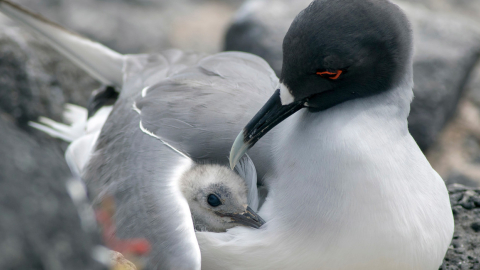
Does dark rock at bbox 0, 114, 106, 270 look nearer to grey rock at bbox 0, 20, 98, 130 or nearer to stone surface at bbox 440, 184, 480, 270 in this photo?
stone surface at bbox 440, 184, 480, 270

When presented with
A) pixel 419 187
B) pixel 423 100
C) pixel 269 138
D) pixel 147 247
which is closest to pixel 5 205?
pixel 147 247

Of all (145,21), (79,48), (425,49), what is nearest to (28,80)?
(79,48)

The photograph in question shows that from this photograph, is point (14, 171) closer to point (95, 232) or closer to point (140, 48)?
point (95, 232)

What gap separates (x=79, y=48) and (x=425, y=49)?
4298 millimetres

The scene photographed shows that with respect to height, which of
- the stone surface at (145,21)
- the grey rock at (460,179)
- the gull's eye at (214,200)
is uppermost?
the gull's eye at (214,200)

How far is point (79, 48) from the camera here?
14.5 feet

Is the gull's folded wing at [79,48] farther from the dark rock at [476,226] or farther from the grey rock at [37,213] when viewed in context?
the dark rock at [476,226]

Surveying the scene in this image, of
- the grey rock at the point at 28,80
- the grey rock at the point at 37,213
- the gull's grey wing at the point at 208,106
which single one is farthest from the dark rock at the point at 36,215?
the grey rock at the point at 28,80

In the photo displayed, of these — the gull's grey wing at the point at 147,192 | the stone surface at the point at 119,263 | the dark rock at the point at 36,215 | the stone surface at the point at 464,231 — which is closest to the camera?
the dark rock at the point at 36,215

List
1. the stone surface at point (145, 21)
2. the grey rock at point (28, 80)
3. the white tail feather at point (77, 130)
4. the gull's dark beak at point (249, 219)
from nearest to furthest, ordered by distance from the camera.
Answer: the gull's dark beak at point (249, 219) → the white tail feather at point (77, 130) → the grey rock at point (28, 80) → the stone surface at point (145, 21)

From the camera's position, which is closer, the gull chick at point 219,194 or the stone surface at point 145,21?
the gull chick at point 219,194

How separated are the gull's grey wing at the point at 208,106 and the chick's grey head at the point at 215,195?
0.31 feet

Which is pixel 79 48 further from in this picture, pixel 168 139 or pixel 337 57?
pixel 337 57

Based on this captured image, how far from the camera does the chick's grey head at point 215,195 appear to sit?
310cm
